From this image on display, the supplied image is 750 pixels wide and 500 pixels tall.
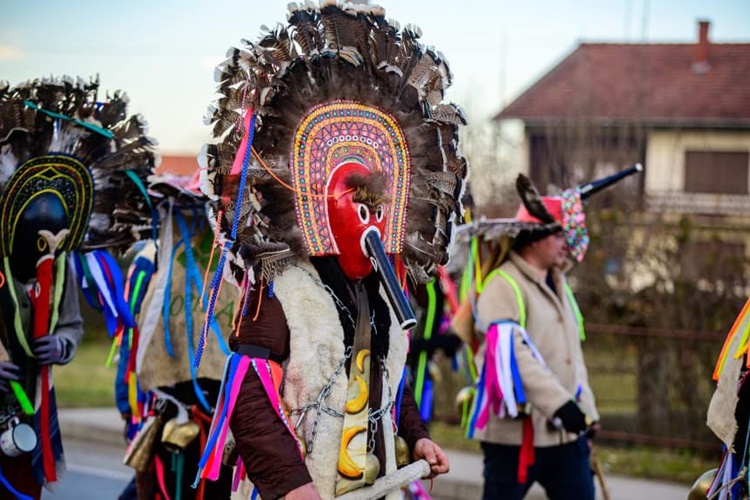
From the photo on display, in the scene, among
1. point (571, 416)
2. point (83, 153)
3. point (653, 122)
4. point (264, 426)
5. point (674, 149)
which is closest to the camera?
point (264, 426)

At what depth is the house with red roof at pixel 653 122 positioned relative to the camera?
43.4 feet

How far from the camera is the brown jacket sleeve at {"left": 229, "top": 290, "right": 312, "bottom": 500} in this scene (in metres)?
3.46

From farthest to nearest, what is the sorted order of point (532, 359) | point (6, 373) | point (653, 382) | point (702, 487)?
point (653, 382)
point (532, 359)
point (6, 373)
point (702, 487)

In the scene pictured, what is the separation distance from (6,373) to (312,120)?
1.97 metres

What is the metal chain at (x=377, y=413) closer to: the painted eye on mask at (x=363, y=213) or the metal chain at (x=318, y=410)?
the metal chain at (x=318, y=410)

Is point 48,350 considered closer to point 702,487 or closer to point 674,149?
point 702,487

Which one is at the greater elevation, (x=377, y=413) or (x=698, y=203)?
(x=698, y=203)

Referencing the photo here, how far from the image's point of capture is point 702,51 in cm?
2859

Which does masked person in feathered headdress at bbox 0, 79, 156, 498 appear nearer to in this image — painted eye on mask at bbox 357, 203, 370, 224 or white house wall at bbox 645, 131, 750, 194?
painted eye on mask at bbox 357, 203, 370, 224

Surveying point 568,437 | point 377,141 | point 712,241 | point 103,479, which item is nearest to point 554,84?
point 712,241

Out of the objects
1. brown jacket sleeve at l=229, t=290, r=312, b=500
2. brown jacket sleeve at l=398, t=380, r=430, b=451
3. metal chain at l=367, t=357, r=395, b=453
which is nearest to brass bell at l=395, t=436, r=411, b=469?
brown jacket sleeve at l=398, t=380, r=430, b=451

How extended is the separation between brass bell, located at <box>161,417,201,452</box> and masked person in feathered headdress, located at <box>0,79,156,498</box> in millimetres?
516

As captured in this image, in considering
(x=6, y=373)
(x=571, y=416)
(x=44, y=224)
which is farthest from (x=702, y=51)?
(x=6, y=373)

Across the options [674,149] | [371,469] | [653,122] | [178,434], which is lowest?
[178,434]
